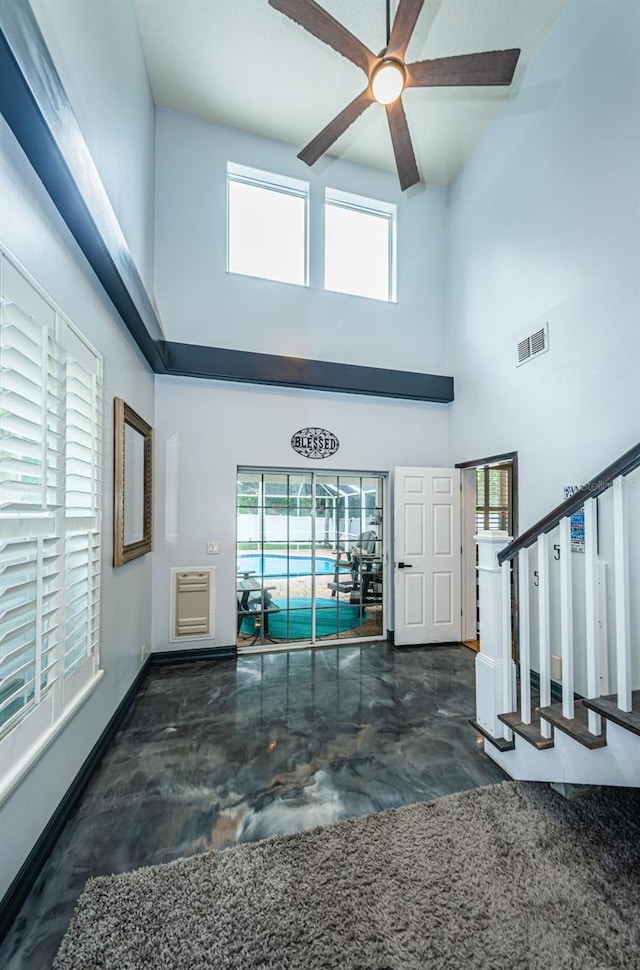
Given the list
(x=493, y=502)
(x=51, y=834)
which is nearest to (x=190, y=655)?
(x=51, y=834)

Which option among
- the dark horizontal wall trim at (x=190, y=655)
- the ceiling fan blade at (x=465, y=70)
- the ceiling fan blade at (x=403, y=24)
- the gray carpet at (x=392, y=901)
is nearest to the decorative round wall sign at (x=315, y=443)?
the dark horizontal wall trim at (x=190, y=655)

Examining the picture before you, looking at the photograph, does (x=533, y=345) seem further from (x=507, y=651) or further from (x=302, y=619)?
(x=302, y=619)

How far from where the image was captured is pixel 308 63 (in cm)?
352

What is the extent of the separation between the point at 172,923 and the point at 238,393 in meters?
3.74

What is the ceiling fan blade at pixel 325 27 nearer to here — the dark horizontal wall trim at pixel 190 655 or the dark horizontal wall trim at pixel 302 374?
the dark horizontal wall trim at pixel 302 374

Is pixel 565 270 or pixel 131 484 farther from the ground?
pixel 565 270

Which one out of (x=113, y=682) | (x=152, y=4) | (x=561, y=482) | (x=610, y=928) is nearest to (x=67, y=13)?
(x=152, y=4)

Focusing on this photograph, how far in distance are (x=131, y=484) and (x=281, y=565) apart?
184cm

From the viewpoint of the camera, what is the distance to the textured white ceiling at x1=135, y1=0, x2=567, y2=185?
3.18 m

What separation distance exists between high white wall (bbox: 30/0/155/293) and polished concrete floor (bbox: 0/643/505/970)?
10.6 ft

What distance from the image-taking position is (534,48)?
3.43 metres

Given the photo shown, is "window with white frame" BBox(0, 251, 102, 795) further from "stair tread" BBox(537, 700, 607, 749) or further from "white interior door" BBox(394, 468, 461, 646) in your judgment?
"white interior door" BBox(394, 468, 461, 646)

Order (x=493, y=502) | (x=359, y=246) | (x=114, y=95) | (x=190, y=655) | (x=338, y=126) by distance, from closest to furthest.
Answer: (x=114, y=95) < (x=338, y=126) < (x=190, y=655) < (x=359, y=246) < (x=493, y=502)

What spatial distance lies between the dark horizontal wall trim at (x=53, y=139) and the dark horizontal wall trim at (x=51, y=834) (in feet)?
8.69
